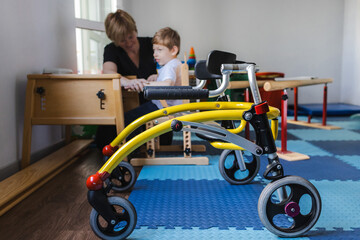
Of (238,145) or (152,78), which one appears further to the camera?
(152,78)

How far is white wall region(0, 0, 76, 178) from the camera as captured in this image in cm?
142

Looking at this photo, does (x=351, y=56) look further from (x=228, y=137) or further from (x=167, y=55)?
(x=228, y=137)

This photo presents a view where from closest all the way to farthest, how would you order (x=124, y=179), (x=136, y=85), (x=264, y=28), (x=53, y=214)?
(x=53, y=214) < (x=124, y=179) < (x=136, y=85) < (x=264, y=28)

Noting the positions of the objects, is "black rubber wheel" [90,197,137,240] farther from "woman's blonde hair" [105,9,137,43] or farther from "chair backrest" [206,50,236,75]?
"woman's blonde hair" [105,9,137,43]

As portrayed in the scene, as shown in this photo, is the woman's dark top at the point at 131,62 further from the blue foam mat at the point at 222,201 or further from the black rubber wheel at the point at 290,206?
the black rubber wheel at the point at 290,206

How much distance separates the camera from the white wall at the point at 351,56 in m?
4.12

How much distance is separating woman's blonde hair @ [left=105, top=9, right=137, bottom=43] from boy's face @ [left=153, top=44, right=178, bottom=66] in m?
0.22

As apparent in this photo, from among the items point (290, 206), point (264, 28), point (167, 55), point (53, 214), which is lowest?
point (53, 214)

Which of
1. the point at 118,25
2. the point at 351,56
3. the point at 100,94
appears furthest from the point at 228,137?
the point at 351,56

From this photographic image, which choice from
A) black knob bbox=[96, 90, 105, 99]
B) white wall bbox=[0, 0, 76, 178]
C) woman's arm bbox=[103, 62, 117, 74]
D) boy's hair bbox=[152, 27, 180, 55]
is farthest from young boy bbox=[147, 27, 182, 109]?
white wall bbox=[0, 0, 76, 178]

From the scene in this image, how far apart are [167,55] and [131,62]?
0.90 feet

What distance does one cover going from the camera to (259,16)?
4398 millimetres

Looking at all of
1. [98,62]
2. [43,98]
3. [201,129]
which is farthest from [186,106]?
[98,62]

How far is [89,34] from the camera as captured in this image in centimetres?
254
